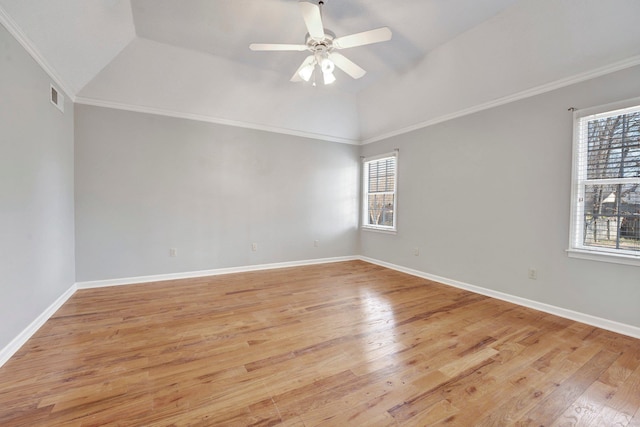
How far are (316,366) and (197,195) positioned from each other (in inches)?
128

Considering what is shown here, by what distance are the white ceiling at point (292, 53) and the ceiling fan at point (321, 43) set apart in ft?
1.24

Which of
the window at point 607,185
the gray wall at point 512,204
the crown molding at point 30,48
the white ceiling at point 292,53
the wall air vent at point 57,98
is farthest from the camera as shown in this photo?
the wall air vent at point 57,98

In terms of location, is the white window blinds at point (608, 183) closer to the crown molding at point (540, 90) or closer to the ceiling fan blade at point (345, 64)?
the crown molding at point (540, 90)

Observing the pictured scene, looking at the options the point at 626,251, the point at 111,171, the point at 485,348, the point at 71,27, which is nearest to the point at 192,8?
the point at 71,27

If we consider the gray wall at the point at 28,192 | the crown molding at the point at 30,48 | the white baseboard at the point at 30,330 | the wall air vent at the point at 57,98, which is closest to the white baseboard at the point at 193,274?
the white baseboard at the point at 30,330

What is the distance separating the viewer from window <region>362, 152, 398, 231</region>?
4.96 m

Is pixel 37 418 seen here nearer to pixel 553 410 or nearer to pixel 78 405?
pixel 78 405

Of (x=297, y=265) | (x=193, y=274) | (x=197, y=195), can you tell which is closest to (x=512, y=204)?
(x=297, y=265)

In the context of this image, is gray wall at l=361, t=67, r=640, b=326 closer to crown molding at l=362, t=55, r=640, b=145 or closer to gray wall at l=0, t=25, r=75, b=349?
crown molding at l=362, t=55, r=640, b=145

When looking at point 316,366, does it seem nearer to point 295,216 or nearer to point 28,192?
point 28,192

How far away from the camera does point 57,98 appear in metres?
2.87

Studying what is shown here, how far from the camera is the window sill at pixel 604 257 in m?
2.39

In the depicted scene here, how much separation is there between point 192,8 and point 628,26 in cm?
386

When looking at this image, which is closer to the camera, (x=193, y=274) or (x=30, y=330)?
(x=30, y=330)
